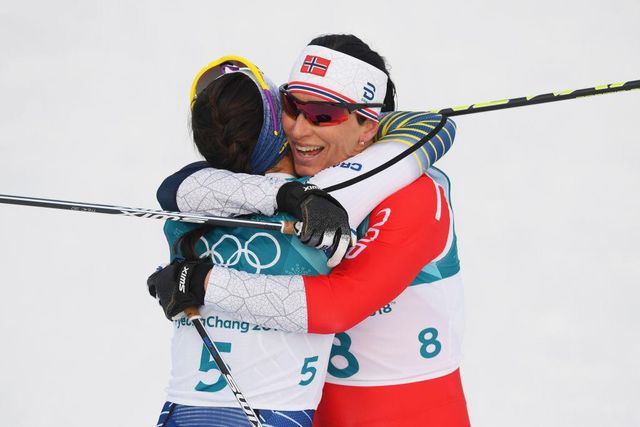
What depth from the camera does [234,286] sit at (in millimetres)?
2066

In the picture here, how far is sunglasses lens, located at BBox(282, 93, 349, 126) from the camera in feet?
7.99

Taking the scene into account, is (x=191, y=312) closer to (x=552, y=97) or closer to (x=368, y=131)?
(x=368, y=131)

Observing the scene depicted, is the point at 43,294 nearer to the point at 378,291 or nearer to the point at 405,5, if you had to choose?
the point at 405,5

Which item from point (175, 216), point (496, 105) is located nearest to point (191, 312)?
point (175, 216)

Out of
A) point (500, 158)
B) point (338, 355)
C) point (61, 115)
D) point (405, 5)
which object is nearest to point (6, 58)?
point (61, 115)

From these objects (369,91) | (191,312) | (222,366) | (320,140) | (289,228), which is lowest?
(222,366)

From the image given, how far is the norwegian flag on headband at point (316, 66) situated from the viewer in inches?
96.2

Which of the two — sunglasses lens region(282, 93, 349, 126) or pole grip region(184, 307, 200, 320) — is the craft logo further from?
pole grip region(184, 307, 200, 320)

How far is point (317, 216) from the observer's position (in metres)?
1.99

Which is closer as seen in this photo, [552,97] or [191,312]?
[191,312]

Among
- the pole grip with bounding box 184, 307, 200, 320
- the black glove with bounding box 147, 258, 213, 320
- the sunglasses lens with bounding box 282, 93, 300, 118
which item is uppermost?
the sunglasses lens with bounding box 282, 93, 300, 118

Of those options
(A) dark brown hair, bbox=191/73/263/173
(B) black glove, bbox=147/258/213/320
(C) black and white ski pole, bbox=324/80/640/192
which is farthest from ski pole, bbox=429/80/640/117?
(B) black glove, bbox=147/258/213/320

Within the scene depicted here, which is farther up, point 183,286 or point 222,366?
point 183,286

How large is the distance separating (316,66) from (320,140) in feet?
0.60
